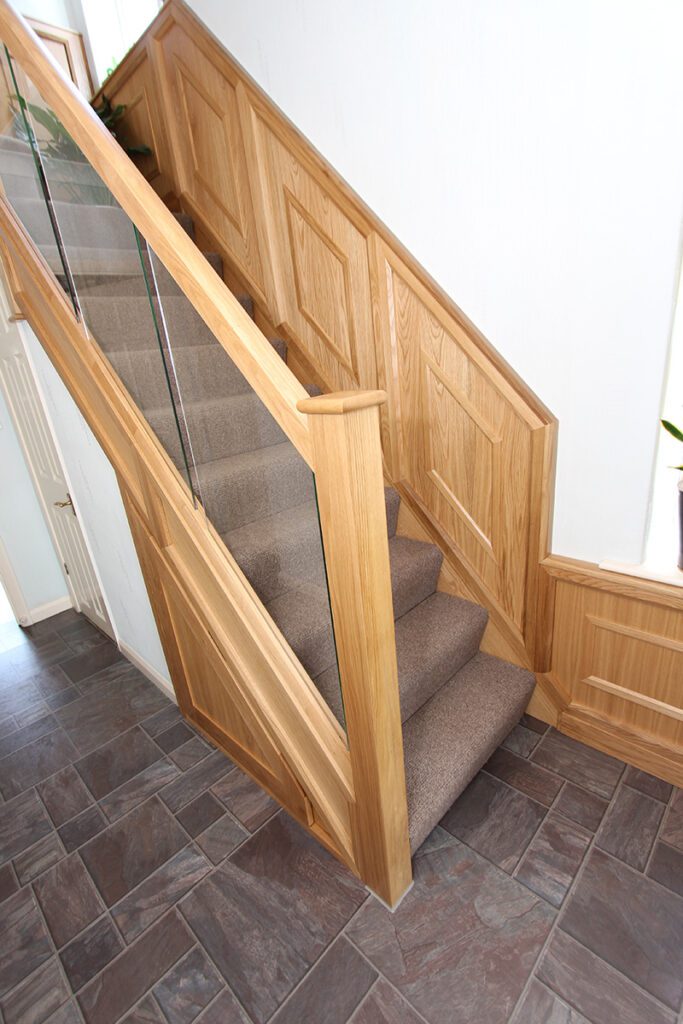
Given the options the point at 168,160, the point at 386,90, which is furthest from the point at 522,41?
the point at 168,160

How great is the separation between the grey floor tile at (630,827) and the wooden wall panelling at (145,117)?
3451 mm

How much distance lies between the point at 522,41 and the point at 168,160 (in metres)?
2.03

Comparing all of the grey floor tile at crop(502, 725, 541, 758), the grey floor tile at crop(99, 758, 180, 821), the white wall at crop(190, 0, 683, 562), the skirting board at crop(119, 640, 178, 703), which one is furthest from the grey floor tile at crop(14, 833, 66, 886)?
the white wall at crop(190, 0, 683, 562)

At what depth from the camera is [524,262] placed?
59.9 inches

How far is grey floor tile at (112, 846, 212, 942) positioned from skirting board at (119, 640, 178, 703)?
0.78m

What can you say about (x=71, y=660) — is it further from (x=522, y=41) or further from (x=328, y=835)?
(x=522, y=41)

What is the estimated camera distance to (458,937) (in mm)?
1305

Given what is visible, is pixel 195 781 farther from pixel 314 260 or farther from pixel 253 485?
pixel 314 260

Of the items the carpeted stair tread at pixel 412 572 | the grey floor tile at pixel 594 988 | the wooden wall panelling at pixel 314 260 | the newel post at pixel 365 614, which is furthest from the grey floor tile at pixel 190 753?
the wooden wall panelling at pixel 314 260

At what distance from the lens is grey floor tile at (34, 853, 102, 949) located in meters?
1.42

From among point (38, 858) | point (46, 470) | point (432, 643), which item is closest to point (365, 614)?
point (432, 643)

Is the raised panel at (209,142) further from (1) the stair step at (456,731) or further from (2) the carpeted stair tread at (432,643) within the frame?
(1) the stair step at (456,731)

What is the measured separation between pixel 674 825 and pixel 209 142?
3336 mm

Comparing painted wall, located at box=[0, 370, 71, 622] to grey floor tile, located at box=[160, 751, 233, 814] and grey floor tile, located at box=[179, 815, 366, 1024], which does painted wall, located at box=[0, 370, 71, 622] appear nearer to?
grey floor tile, located at box=[160, 751, 233, 814]
